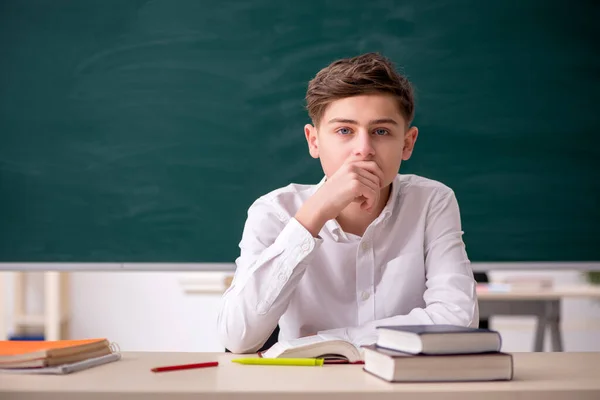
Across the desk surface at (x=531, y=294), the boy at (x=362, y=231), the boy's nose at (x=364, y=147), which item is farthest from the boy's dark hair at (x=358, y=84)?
the desk surface at (x=531, y=294)

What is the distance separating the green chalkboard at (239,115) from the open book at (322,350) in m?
1.41

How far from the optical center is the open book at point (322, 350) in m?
1.16

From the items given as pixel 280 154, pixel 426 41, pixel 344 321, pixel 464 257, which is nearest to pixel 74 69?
pixel 280 154

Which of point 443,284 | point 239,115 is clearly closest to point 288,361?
point 443,284

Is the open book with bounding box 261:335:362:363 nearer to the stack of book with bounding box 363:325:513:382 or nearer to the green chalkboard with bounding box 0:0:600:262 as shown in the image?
the stack of book with bounding box 363:325:513:382

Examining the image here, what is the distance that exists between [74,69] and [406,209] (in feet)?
5.08

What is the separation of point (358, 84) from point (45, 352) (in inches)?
39.4

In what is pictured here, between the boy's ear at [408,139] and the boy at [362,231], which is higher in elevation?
the boy's ear at [408,139]

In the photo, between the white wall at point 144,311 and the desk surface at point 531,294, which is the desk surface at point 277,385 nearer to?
the desk surface at point 531,294

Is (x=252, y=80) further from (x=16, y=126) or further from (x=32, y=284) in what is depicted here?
(x=32, y=284)

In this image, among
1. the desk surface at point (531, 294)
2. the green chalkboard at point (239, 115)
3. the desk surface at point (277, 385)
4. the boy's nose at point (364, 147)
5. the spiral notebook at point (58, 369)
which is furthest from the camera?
the desk surface at point (531, 294)

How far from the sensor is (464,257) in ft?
5.46

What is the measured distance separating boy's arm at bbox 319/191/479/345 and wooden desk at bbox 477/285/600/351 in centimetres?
220

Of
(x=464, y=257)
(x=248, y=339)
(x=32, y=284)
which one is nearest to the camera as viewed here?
(x=248, y=339)
